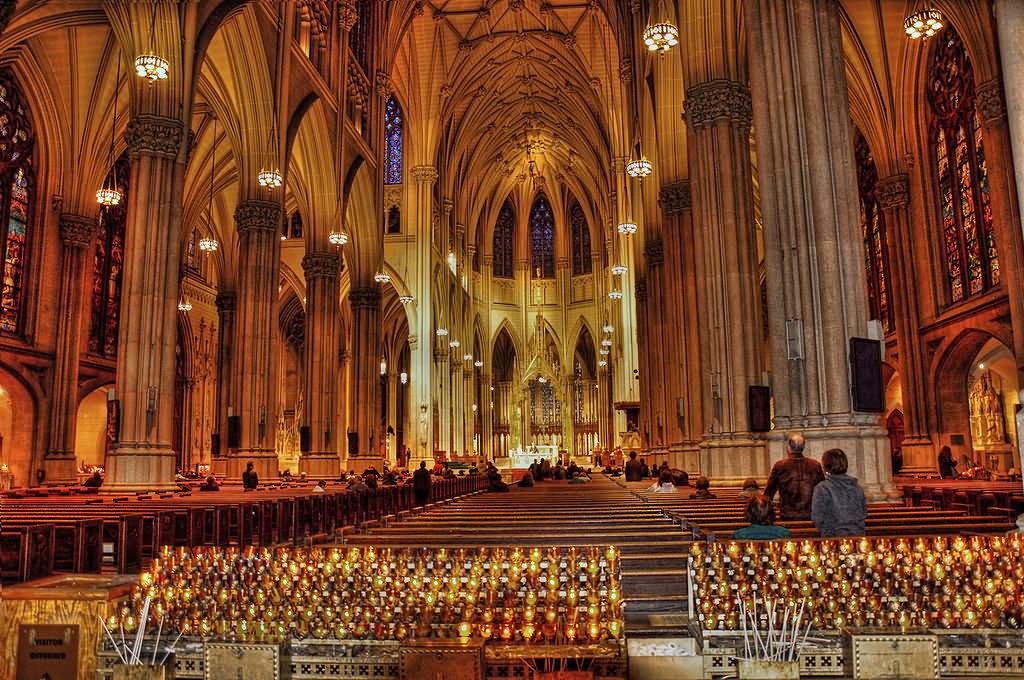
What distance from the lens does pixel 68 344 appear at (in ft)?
80.2

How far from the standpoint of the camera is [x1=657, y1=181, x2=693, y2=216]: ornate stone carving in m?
20.4

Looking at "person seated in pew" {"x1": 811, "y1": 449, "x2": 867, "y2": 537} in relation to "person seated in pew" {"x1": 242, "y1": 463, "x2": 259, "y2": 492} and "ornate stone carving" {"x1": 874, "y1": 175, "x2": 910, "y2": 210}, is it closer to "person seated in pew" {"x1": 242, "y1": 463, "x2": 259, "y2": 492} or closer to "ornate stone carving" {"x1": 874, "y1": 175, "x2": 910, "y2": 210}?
Result: "person seated in pew" {"x1": 242, "y1": 463, "x2": 259, "y2": 492}

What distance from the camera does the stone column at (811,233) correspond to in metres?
9.27

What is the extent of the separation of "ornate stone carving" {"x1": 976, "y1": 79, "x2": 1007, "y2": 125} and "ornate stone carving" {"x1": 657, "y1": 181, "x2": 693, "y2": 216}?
6.62 meters

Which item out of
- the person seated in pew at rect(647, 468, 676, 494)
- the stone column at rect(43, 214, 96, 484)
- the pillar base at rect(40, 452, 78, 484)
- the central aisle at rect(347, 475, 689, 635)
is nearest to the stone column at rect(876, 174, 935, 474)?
the person seated in pew at rect(647, 468, 676, 494)

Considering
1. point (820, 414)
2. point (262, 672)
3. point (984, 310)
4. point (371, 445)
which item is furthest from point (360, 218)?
point (262, 672)

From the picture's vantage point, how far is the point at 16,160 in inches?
922

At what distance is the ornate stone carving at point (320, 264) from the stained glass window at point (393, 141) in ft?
48.0

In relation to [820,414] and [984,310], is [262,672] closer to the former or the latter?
[820,414]

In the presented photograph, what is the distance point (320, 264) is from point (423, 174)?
14.6 m

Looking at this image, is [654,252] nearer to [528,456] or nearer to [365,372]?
[365,372]

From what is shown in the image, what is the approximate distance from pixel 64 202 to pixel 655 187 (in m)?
18.6

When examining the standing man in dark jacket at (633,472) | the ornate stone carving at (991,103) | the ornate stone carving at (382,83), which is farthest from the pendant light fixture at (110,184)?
the ornate stone carving at (991,103)

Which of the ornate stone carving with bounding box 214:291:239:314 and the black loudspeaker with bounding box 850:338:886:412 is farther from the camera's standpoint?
the ornate stone carving with bounding box 214:291:239:314
